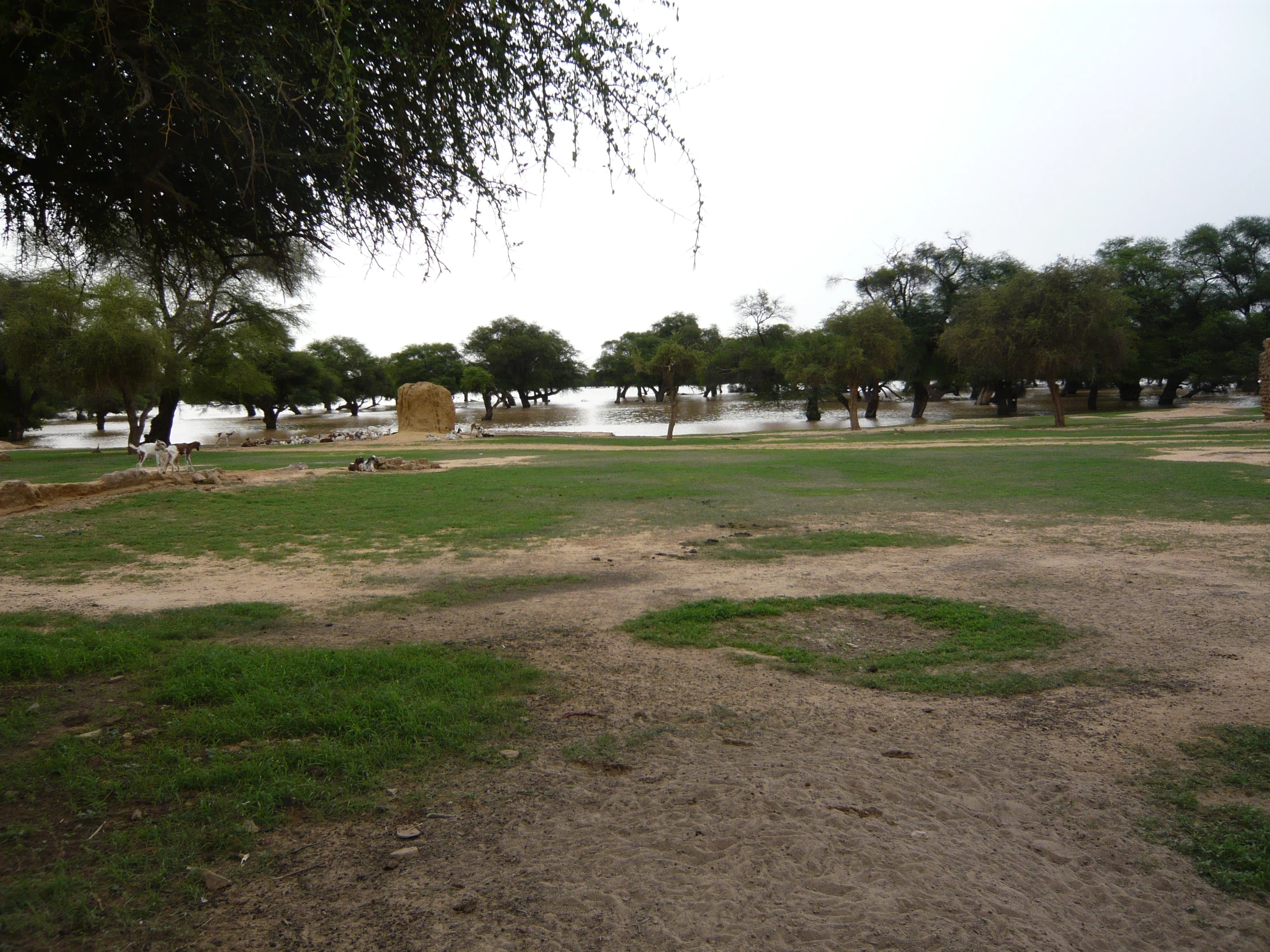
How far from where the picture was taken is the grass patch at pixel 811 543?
9.54 m

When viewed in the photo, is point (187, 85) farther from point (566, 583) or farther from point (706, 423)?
point (706, 423)

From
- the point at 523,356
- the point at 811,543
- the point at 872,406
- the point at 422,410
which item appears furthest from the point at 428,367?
the point at 811,543

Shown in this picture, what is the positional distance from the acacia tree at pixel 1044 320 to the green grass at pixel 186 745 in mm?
34972

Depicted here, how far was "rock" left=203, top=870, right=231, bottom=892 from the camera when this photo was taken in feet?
9.50

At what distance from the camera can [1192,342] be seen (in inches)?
1911

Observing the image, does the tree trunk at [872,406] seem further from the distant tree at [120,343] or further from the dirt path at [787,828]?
the dirt path at [787,828]

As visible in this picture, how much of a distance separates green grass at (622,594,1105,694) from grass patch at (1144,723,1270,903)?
109 cm

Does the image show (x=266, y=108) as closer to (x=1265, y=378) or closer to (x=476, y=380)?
(x=1265, y=378)

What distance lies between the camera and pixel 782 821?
3420 mm

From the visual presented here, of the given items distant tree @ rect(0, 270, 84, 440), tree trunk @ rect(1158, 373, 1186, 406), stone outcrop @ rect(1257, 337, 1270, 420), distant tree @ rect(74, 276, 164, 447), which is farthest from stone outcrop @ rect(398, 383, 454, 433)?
tree trunk @ rect(1158, 373, 1186, 406)

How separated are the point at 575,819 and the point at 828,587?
4.86m

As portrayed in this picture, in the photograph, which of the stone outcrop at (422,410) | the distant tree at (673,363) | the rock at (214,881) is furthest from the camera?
the distant tree at (673,363)

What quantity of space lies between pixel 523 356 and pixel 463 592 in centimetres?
7377

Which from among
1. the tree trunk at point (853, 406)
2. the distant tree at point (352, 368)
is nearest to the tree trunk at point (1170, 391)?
the tree trunk at point (853, 406)
